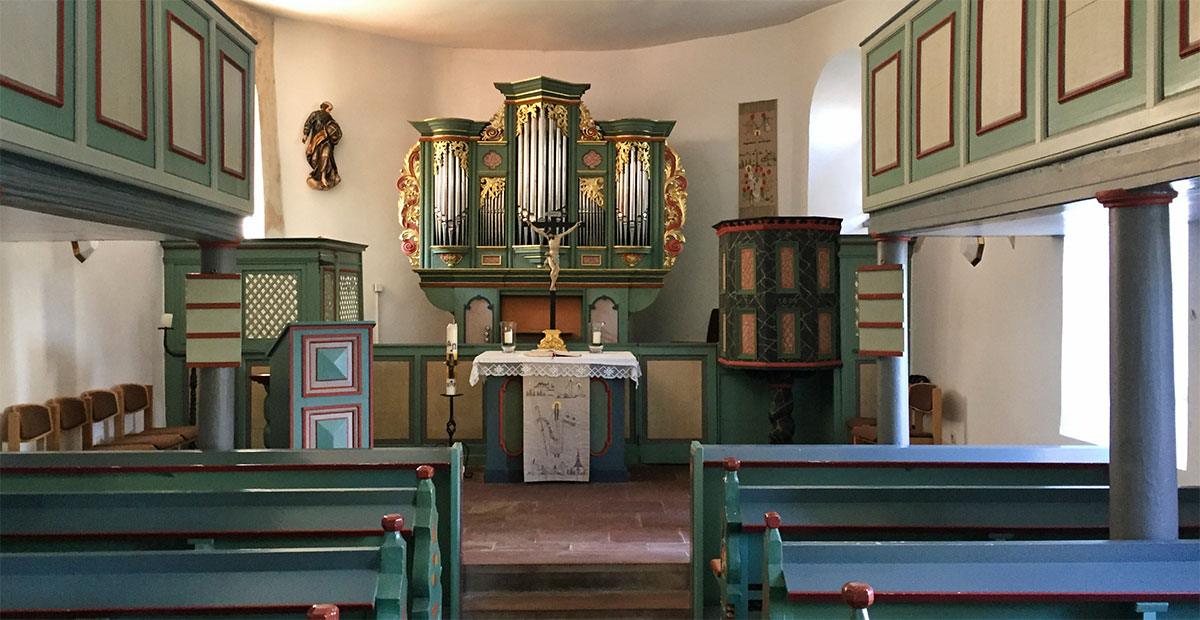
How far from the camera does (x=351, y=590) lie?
268cm

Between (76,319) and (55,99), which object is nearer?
(55,99)

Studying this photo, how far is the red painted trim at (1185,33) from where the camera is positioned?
8.91 ft

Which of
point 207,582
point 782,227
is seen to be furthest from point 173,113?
point 782,227

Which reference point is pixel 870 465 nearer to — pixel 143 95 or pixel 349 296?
pixel 143 95

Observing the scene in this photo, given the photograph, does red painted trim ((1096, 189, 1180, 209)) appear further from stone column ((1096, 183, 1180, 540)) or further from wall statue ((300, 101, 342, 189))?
wall statue ((300, 101, 342, 189))

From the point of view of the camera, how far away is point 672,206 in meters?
9.91

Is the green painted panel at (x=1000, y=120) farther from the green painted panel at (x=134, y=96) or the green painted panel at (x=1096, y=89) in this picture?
the green painted panel at (x=134, y=96)

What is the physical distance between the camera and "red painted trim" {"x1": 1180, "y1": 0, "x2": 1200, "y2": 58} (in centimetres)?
272

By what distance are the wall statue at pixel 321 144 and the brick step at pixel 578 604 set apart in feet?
22.1

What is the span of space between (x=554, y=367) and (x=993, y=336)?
3786 millimetres

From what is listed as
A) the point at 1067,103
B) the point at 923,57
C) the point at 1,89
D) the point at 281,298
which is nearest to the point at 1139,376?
the point at 1067,103

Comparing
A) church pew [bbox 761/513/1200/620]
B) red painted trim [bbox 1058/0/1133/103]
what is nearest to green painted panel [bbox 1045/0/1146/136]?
red painted trim [bbox 1058/0/1133/103]

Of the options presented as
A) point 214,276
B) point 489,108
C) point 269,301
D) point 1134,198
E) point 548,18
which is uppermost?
point 548,18

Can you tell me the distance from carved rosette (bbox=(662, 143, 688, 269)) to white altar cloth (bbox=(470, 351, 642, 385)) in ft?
8.12
